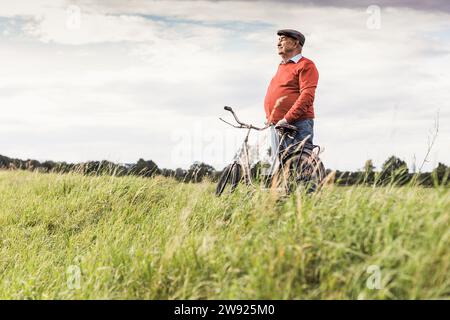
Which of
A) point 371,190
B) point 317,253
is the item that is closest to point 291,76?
point 371,190

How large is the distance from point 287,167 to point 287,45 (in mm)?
2181

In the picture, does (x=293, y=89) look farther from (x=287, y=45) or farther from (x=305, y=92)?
(x=287, y=45)

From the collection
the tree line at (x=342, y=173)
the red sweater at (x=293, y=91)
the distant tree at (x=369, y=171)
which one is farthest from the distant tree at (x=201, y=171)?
the distant tree at (x=369, y=171)

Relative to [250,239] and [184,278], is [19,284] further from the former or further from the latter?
[250,239]

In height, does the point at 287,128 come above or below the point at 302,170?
above

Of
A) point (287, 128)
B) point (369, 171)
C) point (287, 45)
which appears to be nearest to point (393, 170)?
point (369, 171)

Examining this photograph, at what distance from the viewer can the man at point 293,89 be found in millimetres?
7891

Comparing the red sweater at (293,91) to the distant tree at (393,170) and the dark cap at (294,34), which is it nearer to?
the dark cap at (294,34)

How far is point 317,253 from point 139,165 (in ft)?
28.4

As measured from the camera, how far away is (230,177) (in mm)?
8758

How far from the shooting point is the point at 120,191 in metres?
10.4

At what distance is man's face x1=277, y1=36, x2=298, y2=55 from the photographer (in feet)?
27.3

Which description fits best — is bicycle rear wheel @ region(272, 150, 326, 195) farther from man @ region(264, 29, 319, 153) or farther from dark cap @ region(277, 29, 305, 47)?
dark cap @ region(277, 29, 305, 47)
